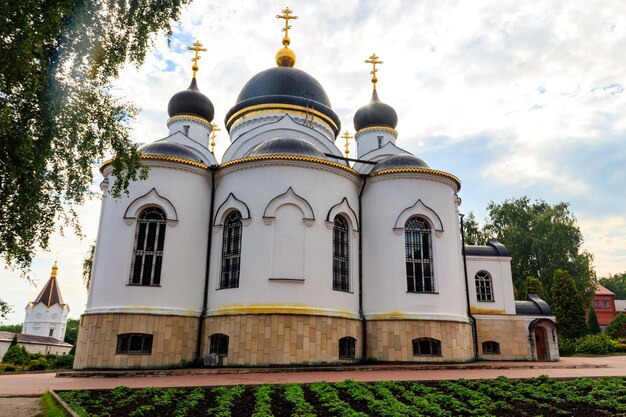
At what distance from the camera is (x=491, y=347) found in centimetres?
1702

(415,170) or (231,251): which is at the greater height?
(415,170)

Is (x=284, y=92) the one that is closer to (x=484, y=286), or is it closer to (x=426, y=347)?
(x=484, y=286)

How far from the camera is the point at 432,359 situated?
541 inches

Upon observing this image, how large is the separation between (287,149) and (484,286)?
31.2 ft

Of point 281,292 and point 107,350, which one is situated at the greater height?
point 281,292

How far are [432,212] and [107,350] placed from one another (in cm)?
1058

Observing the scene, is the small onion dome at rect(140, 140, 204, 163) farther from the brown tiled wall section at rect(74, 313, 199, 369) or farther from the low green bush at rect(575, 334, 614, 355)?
the low green bush at rect(575, 334, 614, 355)

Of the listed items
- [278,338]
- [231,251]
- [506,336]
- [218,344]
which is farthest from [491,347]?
[231,251]

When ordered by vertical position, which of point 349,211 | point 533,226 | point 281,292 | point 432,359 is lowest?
point 432,359

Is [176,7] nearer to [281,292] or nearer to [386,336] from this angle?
[281,292]

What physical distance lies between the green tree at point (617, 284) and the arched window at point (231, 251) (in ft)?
239

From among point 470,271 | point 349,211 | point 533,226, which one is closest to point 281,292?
point 349,211

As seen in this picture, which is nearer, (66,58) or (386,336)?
(66,58)

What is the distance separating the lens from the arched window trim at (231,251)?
1371cm
